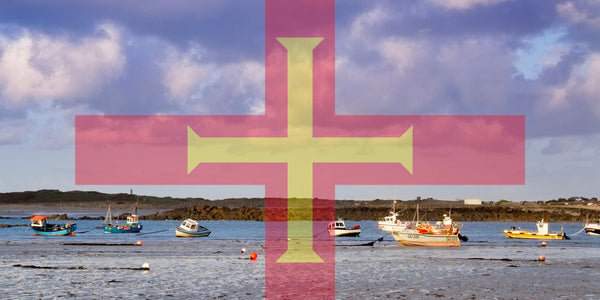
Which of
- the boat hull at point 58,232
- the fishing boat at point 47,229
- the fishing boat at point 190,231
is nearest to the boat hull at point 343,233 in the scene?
the fishing boat at point 190,231

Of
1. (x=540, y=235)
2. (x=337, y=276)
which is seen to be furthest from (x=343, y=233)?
(x=337, y=276)

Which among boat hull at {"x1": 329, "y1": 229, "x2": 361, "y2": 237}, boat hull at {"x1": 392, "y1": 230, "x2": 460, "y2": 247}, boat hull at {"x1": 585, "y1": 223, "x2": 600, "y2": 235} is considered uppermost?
boat hull at {"x1": 392, "y1": 230, "x2": 460, "y2": 247}

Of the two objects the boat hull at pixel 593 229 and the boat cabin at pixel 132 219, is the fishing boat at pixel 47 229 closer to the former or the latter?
the boat cabin at pixel 132 219

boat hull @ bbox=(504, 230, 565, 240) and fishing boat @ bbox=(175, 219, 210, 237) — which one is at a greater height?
fishing boat @ bbox=(175, 219, 210, 237)

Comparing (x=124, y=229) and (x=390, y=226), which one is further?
(x=390, y=226)

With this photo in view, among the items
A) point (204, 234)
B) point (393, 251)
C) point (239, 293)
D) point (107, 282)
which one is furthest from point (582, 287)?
point (204, 234)

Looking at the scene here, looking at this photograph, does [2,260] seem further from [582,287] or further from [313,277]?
[582,287]

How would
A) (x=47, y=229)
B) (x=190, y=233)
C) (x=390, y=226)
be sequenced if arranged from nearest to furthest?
1. (x=190, y=233)
2. (x=47, y=229)
3. (x=390, y=226)

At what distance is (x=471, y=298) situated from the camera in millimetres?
32781

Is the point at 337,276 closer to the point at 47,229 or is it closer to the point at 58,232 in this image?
the point at 58,232

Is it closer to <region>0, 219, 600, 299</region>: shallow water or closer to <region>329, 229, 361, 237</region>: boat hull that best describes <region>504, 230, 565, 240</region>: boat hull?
<region>329, 229, 361, 237</region>: boat hull

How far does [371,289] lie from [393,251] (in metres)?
32.4

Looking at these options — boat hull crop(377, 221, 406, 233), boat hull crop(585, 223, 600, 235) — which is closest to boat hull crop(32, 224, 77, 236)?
boat hull crop(377, 221, 406, 233)

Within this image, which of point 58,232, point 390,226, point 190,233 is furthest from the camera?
point 390,226
